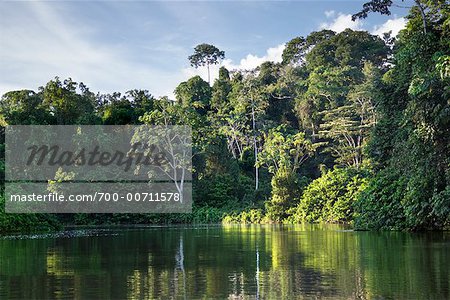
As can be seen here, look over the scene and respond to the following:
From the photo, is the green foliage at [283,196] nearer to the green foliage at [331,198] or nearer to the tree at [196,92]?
Answer: the green foliage at [331,198]

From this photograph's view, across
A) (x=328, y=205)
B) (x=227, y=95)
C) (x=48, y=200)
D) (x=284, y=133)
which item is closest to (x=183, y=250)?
(x=328, y=205)

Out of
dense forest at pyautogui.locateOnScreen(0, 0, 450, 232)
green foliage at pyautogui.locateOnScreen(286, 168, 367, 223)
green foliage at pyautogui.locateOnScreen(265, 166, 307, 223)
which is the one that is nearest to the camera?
dense forest at pyautogui.locateOnScreen(0, 0, 450, 232)

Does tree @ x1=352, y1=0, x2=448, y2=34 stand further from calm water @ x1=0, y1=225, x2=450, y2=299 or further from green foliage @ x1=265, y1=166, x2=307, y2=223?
green foliage @ x1=265, y1=166, x2=307, y2=223

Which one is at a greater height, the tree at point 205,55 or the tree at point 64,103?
the tree at point 205,55

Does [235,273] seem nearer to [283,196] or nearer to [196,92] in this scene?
[283,196]

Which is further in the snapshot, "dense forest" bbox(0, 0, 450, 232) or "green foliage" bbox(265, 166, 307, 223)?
"green foliage" bbox(265, 166, 307, 223)

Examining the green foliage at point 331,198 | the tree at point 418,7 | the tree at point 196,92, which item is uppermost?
the tree at point 196,92

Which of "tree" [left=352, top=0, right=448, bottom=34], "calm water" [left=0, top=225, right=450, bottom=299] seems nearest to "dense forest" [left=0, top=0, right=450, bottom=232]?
"tree" [left=352, top=0, right=448, bottom=34]

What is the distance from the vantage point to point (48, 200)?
1657 inches

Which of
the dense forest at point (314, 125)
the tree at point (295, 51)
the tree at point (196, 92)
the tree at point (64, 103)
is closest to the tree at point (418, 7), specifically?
the dense forest at point (314, 125)

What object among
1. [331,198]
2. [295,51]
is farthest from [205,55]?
[331,198]

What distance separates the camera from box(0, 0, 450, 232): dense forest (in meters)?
20.9

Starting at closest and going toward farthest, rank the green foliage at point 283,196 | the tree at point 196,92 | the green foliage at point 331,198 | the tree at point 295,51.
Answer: the green foliage at point 331,198
the green foliage at point 283,196
the tree at point 196,92
the tree at point 295,51

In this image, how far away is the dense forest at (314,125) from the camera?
68.6 feet
